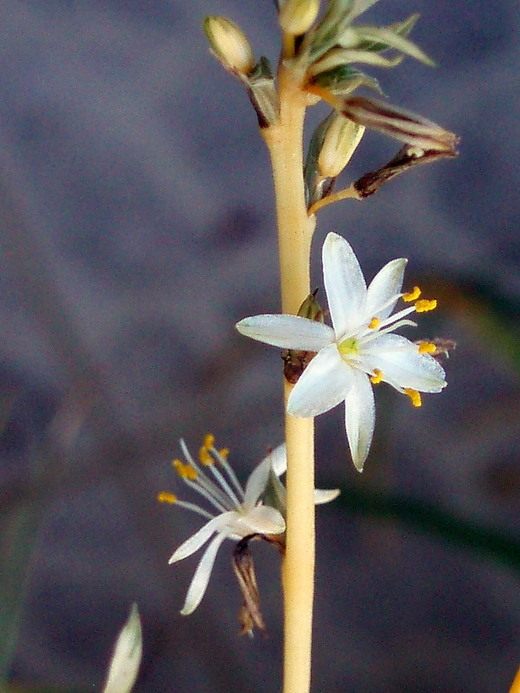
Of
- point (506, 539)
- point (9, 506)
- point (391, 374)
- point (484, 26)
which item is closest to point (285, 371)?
point (391, 374)

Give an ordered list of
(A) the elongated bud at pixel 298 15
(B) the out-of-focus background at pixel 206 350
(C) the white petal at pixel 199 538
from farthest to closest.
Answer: (B) the out-of-focus background at pixel 206 350, (C) the white petal at pixel 199 538, (A) the elongated bud at pixel 298 15

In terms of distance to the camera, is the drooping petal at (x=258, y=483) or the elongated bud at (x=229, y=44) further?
the drooping petal at (x=258, y=483)

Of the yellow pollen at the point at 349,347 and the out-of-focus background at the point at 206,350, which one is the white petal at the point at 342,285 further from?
the out-of-focus background at the point at 206,350

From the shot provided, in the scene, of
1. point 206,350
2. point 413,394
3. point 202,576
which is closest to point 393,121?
point 413,394

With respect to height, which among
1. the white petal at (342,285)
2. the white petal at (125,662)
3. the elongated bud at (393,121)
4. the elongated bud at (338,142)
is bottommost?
the white petal at (125,662)

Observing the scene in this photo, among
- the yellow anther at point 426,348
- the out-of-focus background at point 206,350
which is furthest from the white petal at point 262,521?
the out-of-focus background at point 206,350

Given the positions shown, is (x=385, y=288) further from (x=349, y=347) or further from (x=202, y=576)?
(x=202, y=576)

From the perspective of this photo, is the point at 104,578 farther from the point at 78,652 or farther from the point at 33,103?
the point at 33,103

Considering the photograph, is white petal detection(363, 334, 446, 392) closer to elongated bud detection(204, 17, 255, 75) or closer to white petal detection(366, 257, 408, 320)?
white petal detection(366, 257, 408, 320)
